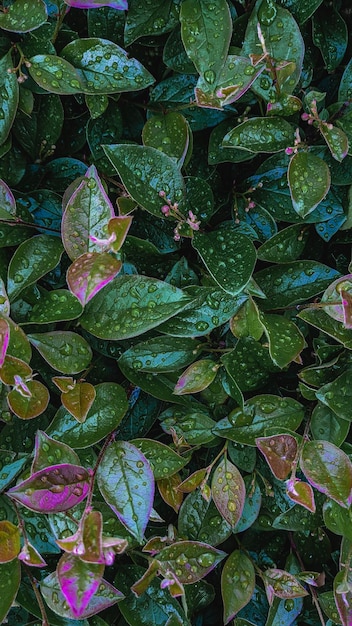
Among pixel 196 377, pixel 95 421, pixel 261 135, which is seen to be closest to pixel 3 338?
pixel 95 421

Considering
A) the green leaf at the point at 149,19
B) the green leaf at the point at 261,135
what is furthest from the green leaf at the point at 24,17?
the green leaf at the point at 261,135

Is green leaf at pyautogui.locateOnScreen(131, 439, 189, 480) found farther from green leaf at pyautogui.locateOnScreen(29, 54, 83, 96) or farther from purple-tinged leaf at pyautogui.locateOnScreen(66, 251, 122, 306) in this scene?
green leaf at pyautogui.locateOnScreen(29, 54, 83, 96)

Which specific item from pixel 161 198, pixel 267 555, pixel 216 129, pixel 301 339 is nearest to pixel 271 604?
pixel 267 555

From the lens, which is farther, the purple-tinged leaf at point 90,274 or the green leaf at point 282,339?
the green leaf at point 282,339

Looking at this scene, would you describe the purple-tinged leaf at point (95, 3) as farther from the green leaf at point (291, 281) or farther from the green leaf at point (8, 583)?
the green leaf at point (8, 583)

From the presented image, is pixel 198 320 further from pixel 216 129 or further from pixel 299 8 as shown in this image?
pixel 299 8

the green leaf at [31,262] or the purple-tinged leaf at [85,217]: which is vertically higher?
the purple-tinged leaf at [85,217]

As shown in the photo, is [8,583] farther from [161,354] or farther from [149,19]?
[149,19]
